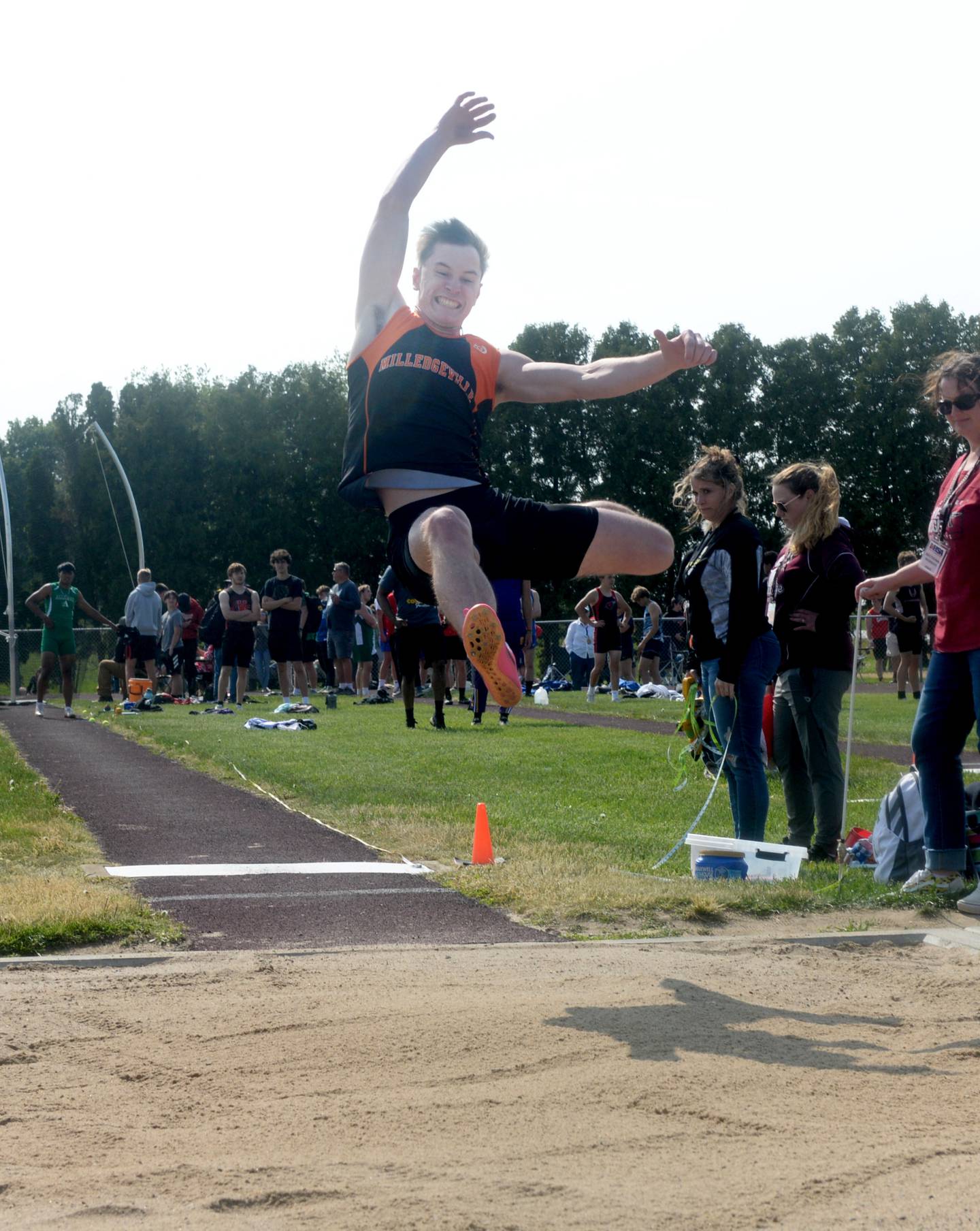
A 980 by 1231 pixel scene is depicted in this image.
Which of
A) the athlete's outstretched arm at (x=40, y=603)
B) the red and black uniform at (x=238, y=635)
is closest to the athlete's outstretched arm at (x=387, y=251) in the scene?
the athlete's outstretched arm at (x=40, y=603)

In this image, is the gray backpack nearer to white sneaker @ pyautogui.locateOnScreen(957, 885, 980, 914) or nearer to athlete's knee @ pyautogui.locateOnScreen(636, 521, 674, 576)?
white sneaker @ pyautogui.locateOnScreen(957, 885, 980, 914)

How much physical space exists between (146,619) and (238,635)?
2.16 metres

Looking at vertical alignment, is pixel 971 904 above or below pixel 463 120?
below

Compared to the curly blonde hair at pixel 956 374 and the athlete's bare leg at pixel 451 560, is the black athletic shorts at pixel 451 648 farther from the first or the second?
the athlete's bare leg at pixel 451 560

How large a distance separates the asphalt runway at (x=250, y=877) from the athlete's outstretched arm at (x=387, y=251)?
2.33 m

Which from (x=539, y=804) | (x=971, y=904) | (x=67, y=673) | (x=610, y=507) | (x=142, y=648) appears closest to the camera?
(x=971, y=904)

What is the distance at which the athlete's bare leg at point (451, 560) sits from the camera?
4.73 metres

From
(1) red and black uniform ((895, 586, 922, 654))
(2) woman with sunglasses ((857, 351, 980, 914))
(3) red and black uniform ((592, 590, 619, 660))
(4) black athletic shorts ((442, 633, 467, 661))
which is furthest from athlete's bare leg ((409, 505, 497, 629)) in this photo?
(3) red and black uniform ((592, 590, 619, 660))

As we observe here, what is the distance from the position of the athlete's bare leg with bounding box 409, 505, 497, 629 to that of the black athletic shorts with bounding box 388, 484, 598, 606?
4.3 inches

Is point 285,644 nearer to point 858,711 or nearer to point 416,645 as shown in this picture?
point 416,645

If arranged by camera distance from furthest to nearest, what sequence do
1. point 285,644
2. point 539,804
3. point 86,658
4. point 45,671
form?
1. point 86,658
2. point 285,644
3. point 45,671
4. point 539,804

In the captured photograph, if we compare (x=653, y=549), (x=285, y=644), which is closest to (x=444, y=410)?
(x=653, y=549)

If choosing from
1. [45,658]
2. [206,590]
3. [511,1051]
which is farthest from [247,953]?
[206,590]

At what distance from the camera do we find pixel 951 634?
552cm
